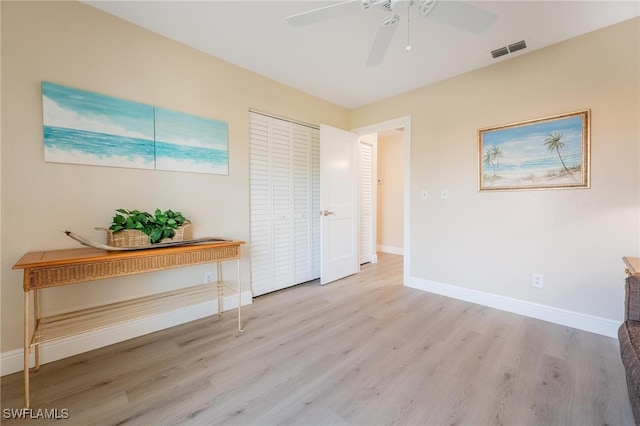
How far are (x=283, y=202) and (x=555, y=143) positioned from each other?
273 cm

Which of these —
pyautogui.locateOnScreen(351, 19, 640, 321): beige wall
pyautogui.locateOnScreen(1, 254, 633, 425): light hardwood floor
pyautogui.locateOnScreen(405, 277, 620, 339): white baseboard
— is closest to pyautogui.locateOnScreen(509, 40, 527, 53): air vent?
pyautogui.locateOnScreen(351, 19, 640, 321): beige wall

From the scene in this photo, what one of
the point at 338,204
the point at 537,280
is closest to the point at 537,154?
the point at 537,280

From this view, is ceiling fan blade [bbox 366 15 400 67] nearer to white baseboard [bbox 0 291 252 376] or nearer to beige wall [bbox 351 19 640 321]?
beige wall [bbox 351 19 640 321]

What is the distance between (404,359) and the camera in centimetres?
183

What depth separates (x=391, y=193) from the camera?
19.0ft

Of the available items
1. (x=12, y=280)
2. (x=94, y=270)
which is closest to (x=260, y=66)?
(x=94, y=270)

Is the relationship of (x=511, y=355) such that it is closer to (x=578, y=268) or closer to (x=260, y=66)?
(x=578, y=268)

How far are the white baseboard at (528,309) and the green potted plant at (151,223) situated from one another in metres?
2.78

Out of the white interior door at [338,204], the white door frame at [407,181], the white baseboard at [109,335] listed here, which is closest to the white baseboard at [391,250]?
the white interior door at [338,204]

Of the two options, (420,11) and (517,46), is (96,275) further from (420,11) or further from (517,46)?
(517,46)

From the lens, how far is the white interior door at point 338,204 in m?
3.38

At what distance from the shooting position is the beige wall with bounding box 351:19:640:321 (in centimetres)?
205

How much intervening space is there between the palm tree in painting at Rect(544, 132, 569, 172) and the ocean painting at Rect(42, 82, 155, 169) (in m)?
3.44

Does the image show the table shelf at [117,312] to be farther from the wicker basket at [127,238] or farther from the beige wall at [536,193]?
the beige wall at [536,193]
